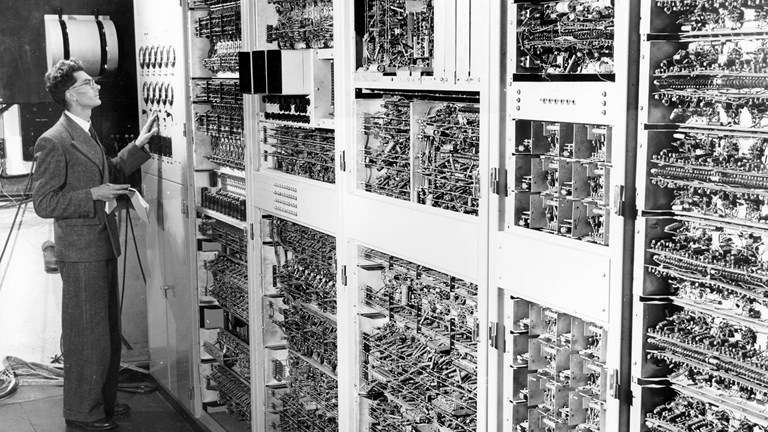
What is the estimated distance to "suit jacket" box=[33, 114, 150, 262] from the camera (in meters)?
5.98

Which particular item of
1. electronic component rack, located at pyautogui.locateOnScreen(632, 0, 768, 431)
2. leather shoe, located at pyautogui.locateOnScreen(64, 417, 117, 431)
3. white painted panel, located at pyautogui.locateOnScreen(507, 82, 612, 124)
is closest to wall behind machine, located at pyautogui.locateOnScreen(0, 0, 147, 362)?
leather shoe, located at pyautogui.locateOnScreen(64, 417, 117, 431)

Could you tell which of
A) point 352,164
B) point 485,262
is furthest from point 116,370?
point 485,262

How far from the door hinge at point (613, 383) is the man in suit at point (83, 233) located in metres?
3.92

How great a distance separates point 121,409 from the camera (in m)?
6.59

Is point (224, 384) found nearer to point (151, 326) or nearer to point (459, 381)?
point (151, 326)

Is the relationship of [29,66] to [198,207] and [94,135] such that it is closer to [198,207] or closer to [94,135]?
[94,135]

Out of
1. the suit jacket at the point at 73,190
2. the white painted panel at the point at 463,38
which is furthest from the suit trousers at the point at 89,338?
the white painted panel at the point at 463,38

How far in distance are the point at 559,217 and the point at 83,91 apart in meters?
3.76

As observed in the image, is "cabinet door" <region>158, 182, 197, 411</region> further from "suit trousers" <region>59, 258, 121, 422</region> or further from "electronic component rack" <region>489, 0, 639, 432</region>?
"electronic component rack" <region>489, 0, 639, 432</region>

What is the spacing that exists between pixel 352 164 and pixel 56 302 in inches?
103

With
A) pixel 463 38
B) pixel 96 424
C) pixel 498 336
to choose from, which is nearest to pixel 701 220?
pixel 498 336

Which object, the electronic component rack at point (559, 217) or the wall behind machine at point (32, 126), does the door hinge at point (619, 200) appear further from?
the wall behind machine at point (32, 126)

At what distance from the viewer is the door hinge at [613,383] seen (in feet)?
9.96

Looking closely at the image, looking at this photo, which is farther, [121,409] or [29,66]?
[121,409]
